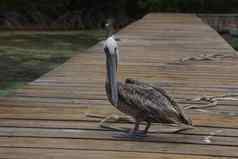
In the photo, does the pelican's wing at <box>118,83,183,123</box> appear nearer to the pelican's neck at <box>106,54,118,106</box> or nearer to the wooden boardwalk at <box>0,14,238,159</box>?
the pelican's neck at <box>106,54,118,106</box>

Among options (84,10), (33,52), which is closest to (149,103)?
(33,52)

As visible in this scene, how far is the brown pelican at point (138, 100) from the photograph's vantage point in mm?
3311

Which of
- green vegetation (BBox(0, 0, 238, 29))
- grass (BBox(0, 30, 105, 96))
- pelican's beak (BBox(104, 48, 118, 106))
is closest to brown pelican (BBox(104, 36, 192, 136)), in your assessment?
pelican's beak (BBox(104, 48, 118, 106))

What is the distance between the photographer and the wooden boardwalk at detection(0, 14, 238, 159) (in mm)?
3424

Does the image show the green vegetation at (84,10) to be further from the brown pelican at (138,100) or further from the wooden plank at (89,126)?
the brown pelican at (138,100)

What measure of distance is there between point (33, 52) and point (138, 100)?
9.43 meters

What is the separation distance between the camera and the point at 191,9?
19500mm

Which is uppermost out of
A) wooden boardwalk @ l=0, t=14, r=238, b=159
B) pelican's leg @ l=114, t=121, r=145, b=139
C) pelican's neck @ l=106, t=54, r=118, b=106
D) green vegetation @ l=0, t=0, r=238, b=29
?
pelican's neck @ l=106, t=54, r=118, b=106

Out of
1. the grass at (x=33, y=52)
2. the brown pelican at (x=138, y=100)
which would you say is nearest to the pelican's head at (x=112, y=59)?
the brown pelican at (x=138, y=100)

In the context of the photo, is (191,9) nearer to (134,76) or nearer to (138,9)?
(138,9)

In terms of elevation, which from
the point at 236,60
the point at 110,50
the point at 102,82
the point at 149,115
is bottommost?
the point at 236,60

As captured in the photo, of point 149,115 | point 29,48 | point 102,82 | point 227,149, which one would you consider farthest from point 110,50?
point 29,48

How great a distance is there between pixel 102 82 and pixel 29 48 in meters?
7.63

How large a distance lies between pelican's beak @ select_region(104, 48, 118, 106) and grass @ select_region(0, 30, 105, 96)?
4.92 m
